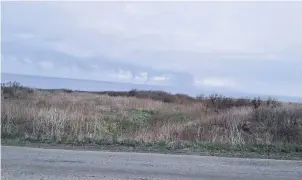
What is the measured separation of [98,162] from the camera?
28.6ft

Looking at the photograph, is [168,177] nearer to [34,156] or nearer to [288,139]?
[34,156]

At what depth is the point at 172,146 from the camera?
11.5m

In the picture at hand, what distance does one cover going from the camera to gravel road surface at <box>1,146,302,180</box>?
295 inches

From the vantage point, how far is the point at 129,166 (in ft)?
27.5

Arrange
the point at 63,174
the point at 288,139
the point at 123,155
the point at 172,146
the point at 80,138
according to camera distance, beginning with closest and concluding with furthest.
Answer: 1. the point at 63,174
2. the point at 123,155
3. the point at 172,146
4. the point at 80,138
5. the point at 288,139

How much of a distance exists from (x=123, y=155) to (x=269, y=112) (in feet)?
51.3

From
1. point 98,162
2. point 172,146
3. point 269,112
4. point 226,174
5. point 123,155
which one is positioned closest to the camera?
point 226,174

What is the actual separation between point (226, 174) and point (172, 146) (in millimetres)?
3689

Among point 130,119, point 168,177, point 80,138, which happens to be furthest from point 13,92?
point 168,177

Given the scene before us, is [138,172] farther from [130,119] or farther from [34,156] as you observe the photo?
[130,119]

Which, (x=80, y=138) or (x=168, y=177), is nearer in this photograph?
(x=168, y=177)

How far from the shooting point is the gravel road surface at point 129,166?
7.50m

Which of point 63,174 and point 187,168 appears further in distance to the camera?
point 187,168

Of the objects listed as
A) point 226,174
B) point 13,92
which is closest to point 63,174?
point 226,174
